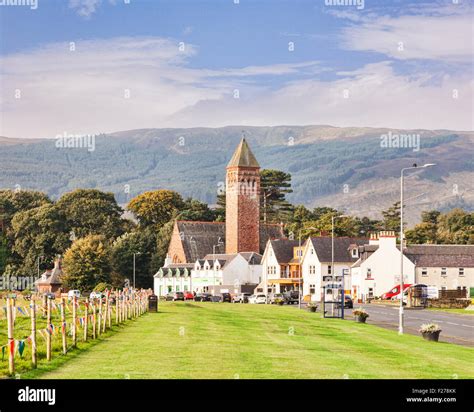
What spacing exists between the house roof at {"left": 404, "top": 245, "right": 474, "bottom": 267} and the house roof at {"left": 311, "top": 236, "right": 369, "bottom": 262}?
14.6 meters

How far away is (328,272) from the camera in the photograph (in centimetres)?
14038

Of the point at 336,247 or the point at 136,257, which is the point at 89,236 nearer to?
the point at 136,257

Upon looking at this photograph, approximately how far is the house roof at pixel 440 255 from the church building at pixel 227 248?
43541mm

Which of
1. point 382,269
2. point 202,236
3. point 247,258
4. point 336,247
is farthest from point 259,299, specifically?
point 202,236

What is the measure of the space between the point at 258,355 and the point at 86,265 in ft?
349

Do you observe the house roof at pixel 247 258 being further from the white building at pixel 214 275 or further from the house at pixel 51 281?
the house at pixel 51 281

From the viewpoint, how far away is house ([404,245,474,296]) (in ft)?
410

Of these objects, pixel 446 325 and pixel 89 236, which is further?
pixel 89 236

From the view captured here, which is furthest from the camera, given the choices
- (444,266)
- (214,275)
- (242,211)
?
(242,211)

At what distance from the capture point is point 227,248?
189375mm

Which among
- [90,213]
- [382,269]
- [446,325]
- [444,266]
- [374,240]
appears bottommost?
[446,325]

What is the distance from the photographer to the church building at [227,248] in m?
170

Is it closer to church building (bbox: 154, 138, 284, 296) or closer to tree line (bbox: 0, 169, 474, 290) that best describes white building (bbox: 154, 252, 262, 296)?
church building (bbox: 154, 138, 284, 296)

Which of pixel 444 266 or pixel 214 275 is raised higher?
pixel 444 266
